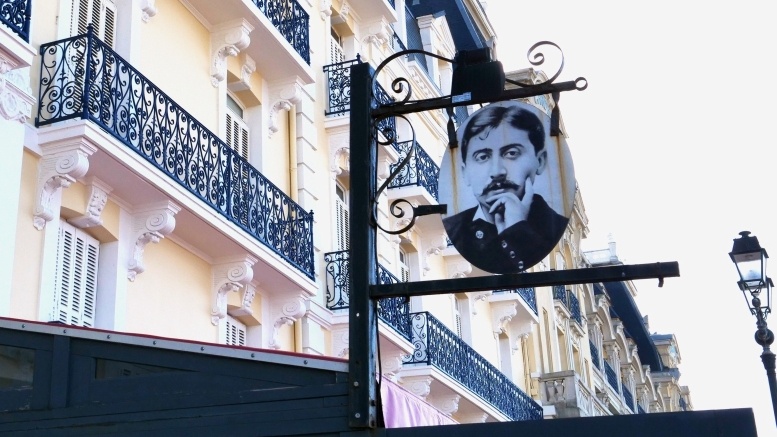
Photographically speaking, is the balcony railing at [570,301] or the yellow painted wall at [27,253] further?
the balcony railing at [570,301]

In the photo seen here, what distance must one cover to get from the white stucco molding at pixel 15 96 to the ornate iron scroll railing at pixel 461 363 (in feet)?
28.2

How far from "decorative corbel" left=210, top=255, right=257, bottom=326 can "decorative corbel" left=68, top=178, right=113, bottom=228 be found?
2236 millimetres

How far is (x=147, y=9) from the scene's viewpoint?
39.6 feet

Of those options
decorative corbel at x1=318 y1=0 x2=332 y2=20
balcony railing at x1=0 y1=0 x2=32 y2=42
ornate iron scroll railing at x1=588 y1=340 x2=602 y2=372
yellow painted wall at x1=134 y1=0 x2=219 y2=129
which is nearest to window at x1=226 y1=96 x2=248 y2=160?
yellow painted wall at x1=134 y1=0 x2=219 y2=129

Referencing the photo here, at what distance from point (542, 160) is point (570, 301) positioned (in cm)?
2835

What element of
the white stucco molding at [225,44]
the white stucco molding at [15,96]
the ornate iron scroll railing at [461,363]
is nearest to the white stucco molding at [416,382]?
the ornate iron scroll railing at [461,363]

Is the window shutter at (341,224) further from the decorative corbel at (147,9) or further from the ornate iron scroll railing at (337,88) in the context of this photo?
the decorative corbel at (147,9)

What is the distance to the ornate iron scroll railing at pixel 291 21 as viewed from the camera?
14547 mm

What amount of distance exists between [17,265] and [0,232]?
44cm

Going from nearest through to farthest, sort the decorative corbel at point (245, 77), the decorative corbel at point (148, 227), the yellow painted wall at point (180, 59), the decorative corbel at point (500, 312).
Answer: the decorative corbel at point (148, 227)
the yellow painted wall at point (180, 59)
the decorative corbel at point (245, 77)
the decorative corbel at point (500, 312)

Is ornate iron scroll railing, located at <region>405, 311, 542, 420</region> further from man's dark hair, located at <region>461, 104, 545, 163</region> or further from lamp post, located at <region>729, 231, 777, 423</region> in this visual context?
man's dark hair, located at <region>461, 104, 545, 163</region>

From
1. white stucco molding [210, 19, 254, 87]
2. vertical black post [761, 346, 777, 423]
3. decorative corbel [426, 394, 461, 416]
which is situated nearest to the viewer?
vertical black post [761, 346, 777, 423]

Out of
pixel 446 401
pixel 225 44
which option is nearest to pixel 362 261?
pixel 225 44

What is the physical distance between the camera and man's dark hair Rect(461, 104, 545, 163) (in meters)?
6.04
